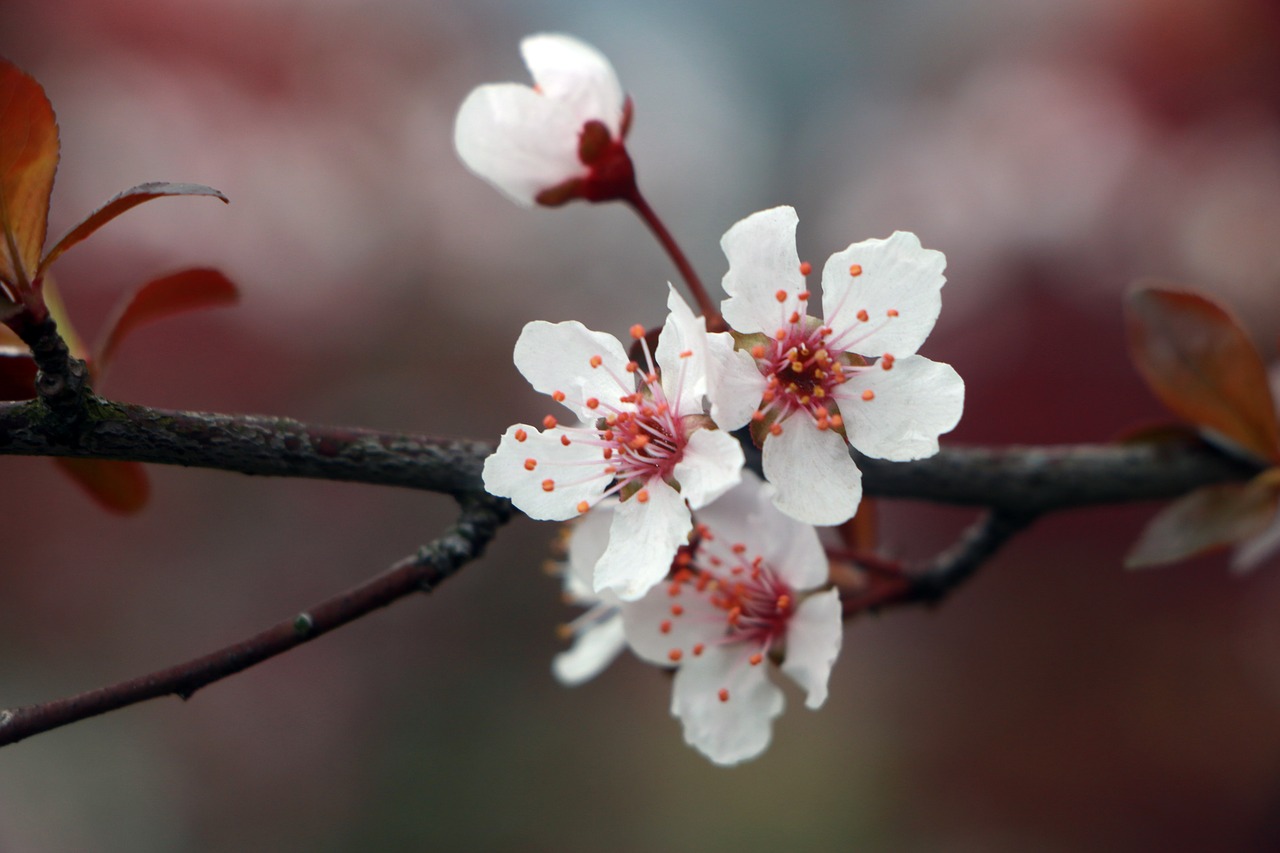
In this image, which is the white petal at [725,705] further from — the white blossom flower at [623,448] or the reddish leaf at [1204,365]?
the reddish leaf at [1204,365]

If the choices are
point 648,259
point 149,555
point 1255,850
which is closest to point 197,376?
point 149,555

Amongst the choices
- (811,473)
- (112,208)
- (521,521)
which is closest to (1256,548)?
(811,473)

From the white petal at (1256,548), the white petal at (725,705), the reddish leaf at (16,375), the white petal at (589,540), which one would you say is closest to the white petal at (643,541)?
the white petal at (589,540)

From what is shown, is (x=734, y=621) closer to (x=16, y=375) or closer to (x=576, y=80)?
(x=576, y=80)

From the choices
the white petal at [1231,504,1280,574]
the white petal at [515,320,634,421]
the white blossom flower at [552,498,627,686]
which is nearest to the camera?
the white petal at [515,320,634,421]

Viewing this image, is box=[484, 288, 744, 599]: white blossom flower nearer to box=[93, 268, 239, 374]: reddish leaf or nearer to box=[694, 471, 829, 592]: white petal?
box=[694, 471, 829, 592]: white petal

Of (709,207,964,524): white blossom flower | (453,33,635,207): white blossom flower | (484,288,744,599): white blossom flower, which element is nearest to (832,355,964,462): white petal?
(709,207,964,524): white blossom flower
